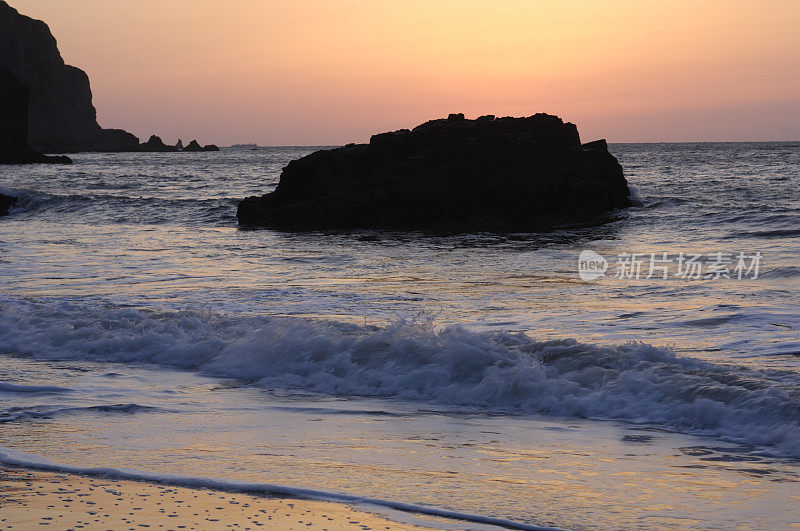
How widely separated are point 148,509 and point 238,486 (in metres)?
0.50

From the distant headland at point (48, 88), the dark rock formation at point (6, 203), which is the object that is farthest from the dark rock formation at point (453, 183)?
the distant headland at point (48, 88)

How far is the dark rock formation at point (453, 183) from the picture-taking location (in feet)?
75.2

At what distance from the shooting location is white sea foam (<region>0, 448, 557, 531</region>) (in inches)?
Result: 146

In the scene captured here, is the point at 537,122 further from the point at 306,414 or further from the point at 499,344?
the point at 306,414

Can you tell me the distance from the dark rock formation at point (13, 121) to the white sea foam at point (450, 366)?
284 ft

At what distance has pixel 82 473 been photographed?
4.23 meters

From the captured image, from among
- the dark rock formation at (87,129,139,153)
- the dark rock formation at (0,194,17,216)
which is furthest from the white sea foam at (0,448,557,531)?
the dark rock formation at (87,129,139,153)

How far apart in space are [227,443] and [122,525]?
1.47 metres

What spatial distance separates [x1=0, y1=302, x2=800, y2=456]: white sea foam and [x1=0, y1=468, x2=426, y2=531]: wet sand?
8.41 ft

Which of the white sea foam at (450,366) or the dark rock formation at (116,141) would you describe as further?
the dark rock formation at (116,141)

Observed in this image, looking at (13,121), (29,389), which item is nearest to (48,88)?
(13,121)

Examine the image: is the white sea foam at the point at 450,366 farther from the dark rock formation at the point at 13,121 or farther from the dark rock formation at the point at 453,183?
the dark rock formation at the point at 13,121

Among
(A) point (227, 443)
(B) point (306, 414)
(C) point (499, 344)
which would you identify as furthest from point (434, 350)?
(A) point (227, 443)

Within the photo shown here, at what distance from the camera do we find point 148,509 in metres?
3.69
